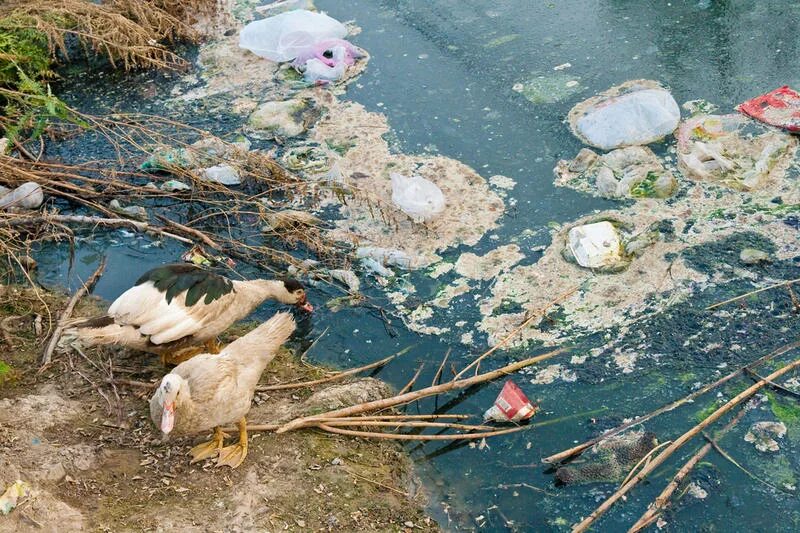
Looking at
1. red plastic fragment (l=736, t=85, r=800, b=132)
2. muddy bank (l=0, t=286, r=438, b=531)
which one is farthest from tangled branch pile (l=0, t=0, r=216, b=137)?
red plastic fragment (l=736, t=85, r=800, b=132)

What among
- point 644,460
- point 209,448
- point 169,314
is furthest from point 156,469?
point 644,460

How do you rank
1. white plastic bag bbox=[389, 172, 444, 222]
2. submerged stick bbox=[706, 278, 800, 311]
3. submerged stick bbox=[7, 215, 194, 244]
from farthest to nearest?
1. white plastic bag bbox=[389, 172, 444, 222]
2. submerged stick bbox=[7, 215, 194, 244]
3. submerged stick bbox=[706, 278, 800, 311]

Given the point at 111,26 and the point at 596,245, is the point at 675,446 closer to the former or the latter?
the point at 596,245

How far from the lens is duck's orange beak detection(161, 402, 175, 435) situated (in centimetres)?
357

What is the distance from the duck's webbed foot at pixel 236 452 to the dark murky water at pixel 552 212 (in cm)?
85

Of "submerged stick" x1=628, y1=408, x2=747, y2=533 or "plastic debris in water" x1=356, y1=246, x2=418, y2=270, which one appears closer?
"submerged stick" x1=628, y1=408, x2=747, y2=533

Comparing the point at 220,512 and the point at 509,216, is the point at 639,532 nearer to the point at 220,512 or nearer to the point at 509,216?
the point at 220,512

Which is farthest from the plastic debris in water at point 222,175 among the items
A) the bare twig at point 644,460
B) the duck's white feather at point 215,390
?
the bare twig at point 644,460

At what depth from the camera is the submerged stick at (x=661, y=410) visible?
3861 millimetres

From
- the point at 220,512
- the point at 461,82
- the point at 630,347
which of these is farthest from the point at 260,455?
the point at 461,82

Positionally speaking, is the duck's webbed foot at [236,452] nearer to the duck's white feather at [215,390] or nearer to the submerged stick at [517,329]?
the duck's white feather at [215,390]

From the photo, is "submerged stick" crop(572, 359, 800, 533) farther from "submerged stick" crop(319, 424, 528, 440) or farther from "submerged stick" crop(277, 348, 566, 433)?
"submerged stick" crop(277, 348, 566, 433)

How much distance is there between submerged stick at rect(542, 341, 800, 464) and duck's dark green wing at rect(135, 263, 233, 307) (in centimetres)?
193

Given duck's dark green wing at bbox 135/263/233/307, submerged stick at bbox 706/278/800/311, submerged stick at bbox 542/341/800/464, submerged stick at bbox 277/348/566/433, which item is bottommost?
submerged stick at bbox 277/348/566/433
